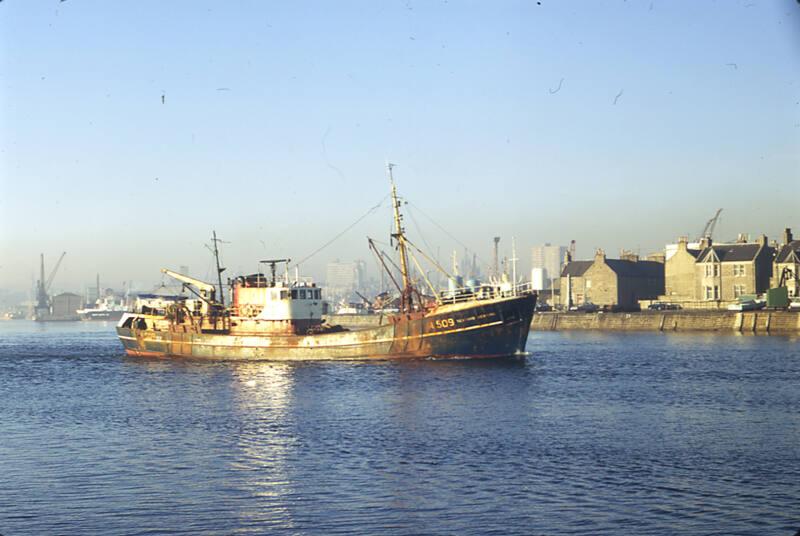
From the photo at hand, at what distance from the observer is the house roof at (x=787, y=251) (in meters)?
118

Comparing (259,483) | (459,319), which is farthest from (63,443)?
(459,319)

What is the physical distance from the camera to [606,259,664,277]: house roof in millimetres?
138250

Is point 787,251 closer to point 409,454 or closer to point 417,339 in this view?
point 417,339

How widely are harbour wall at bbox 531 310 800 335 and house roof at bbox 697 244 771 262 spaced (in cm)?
1230

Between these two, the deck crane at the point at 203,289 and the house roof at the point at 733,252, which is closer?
the deck crane at the point at 203,289

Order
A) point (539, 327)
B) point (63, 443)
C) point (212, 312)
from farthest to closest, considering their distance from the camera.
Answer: point (539, 327), point (212, 312), point (63, 443)

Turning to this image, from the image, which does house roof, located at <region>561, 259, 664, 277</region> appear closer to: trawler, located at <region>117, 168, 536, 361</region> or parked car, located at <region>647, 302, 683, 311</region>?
parked car, located at <region>647, 302, 683, 311</region>

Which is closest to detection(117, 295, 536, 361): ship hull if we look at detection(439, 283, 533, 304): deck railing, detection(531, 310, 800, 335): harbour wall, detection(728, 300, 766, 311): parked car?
detection(439, 283, 533, 304): deck railing

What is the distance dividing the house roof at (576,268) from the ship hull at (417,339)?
78631 mm

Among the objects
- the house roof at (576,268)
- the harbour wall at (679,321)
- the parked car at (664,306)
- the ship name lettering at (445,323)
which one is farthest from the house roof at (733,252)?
the ship name lettering at (445,323)

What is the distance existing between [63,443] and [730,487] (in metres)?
22.1

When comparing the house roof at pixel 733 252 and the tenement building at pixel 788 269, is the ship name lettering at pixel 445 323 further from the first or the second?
the house roof at pixel 733 252

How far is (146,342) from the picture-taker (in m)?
79.1

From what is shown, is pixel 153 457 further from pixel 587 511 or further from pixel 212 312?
pixel 212 312
